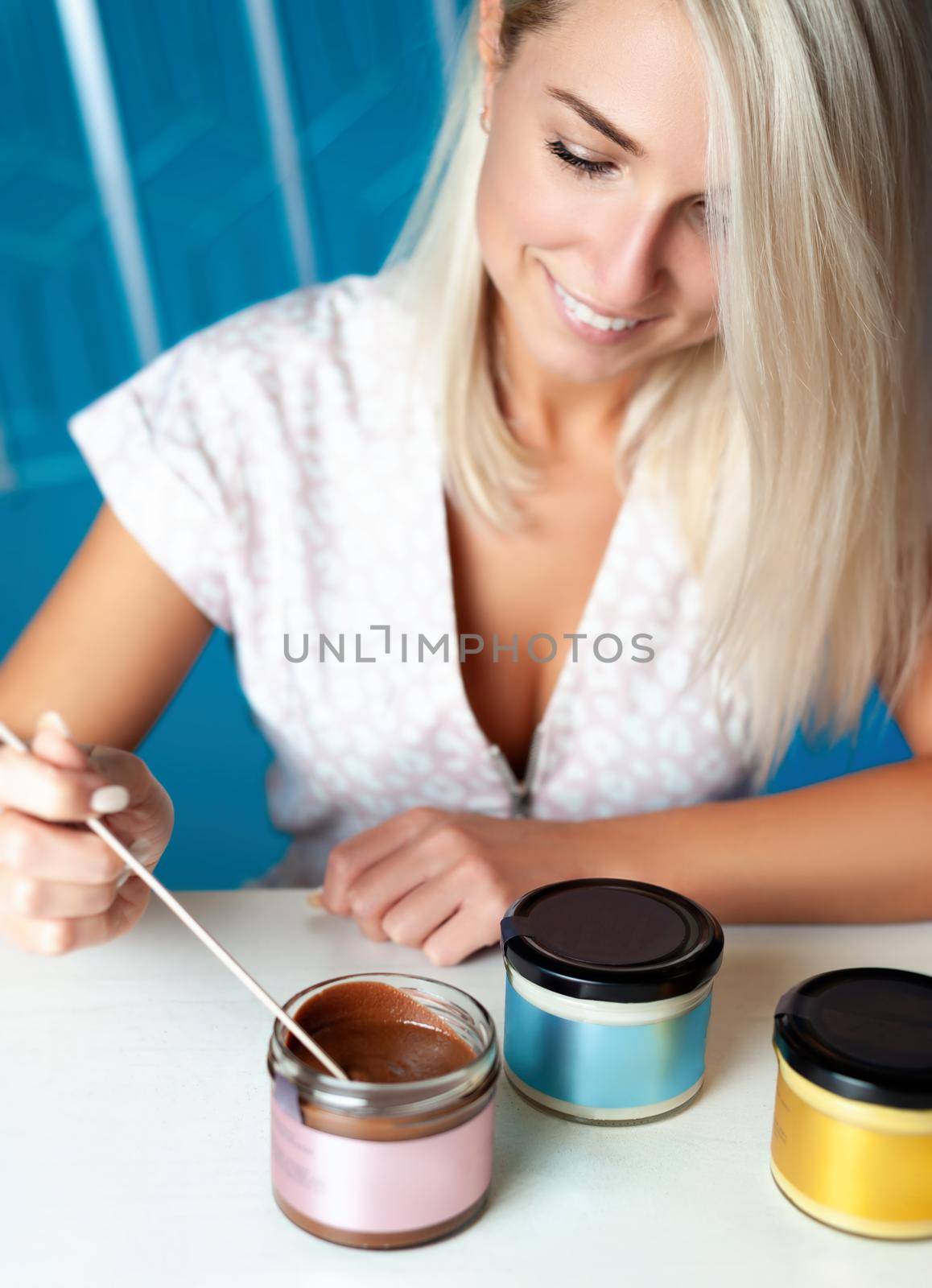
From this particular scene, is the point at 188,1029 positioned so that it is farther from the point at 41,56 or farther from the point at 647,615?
the point at 41,56

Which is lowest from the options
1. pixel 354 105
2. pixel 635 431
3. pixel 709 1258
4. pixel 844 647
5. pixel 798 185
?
pixel 709 1258

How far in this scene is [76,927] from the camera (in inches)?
27.9

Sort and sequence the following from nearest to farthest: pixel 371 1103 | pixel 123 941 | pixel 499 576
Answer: pixel 371 1103 < pixel 123 941 < pixel 499 576

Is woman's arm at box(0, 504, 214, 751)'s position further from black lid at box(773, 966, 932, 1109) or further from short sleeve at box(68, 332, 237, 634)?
black lid at box(773, 966, 932, 1109)

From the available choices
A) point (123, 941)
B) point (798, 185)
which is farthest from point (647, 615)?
point (123, 941)

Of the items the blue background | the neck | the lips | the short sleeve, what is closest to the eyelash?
the lips

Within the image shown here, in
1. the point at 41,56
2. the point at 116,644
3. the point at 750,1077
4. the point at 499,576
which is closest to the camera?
the point at 750,1077

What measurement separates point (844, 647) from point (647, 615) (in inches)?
6.6

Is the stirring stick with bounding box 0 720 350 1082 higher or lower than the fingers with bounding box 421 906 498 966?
higher

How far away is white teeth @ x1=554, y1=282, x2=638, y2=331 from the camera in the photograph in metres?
0.95

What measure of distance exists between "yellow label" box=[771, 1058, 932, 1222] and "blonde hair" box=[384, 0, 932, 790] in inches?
20.2

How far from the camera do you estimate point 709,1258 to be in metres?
0.56

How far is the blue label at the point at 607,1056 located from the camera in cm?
62

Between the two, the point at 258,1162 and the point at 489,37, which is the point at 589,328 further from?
the point at 258,1162
